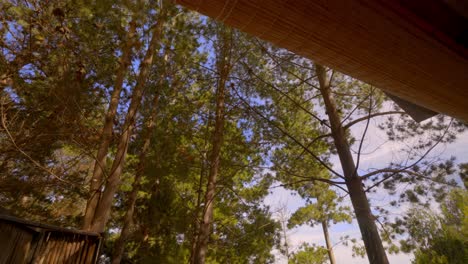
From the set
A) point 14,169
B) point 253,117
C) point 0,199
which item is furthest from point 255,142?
point 0,199

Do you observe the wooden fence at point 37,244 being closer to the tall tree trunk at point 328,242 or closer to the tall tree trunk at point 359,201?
the tall tree trunk at point 359,201

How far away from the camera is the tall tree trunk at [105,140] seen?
13.6 feet

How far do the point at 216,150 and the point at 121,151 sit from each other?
6.48 ft

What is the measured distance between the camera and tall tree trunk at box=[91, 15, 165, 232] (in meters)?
3.83

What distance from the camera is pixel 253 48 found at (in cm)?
610

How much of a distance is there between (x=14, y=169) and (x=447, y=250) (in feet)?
55.2

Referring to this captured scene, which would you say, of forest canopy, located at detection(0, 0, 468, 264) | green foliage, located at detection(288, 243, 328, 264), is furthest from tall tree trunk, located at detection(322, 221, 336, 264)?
forest canopy, located at detection(0, 0, 468, 264)

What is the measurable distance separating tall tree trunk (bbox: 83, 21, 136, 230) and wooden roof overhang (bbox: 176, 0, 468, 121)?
4070mm

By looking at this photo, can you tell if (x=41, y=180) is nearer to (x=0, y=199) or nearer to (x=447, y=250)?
(x=0, y=199)

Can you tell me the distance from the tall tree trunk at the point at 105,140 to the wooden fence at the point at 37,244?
583 millimetres

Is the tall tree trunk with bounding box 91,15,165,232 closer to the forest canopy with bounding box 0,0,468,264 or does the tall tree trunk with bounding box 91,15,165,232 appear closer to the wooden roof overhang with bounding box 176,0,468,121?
the forest canopy with bounding box 0,0,468,264

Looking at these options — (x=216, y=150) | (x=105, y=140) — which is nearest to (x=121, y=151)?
(x=105, y=140)

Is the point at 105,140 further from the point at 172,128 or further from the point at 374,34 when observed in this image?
the point at 374,34

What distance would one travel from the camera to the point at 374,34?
944 millimetres
